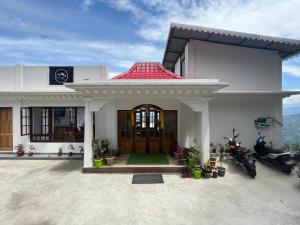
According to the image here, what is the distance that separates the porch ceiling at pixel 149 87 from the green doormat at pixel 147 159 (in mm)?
3079

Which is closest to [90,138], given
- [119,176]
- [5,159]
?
[119,176]

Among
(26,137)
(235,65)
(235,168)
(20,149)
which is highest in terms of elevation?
(235,65)

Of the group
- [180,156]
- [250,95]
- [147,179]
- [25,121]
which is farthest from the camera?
[25,121]

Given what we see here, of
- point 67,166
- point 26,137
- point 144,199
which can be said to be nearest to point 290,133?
point 144,199

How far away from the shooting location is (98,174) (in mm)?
7160

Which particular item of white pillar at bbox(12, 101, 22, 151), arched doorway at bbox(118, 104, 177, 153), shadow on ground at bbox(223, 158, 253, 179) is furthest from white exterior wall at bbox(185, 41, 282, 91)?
white pillar at bbox(12, 101, 22, 151)

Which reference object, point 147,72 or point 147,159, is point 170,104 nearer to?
point 147,72

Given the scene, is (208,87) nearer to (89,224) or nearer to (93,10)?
(89,224)

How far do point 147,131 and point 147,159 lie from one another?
183 centimetres

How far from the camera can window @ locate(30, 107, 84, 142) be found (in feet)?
32.6

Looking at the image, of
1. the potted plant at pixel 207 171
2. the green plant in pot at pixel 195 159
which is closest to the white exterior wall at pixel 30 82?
the green plant in pot at pixel 195 159

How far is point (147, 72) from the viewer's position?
7949mm

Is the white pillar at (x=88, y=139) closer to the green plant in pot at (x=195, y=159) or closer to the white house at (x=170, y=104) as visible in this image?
the white house at (x=170, y=104)

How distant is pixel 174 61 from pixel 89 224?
11.7 m
